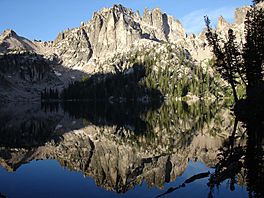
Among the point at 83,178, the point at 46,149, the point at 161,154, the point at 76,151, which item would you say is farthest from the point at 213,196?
the point at 46,149

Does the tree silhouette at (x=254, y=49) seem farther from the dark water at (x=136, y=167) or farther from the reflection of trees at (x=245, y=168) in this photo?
the reflection of trees at (x=245, y=168)

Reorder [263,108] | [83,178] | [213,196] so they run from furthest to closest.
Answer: [263,108]
[83,178]
[213,196]

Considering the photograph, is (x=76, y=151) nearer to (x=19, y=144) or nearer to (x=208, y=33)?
(x=19, y=144)

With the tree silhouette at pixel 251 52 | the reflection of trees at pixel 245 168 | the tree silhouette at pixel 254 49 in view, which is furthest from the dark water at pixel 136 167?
the tree silhouette at pixel 254 49

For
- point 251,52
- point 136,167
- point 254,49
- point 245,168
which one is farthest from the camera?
point 254,49

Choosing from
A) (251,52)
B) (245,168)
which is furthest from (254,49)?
(245,168)

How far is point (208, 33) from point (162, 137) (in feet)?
73.5

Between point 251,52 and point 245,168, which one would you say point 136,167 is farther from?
point 251,52

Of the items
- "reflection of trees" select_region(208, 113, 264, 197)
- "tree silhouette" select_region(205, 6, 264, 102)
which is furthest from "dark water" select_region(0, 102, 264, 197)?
"tree silhouette" select_region(205, 6, 264, 102)

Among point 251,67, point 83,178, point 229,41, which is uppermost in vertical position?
point 229,41

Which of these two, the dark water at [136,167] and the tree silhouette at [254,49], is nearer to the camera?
the dark water at [136,167]

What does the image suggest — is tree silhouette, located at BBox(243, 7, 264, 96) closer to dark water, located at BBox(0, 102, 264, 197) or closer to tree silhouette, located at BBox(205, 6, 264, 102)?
tree silhouette, located at BBox(205, 6, 264, 102)

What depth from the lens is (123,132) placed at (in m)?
54.7

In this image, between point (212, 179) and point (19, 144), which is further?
point (19, 144)
